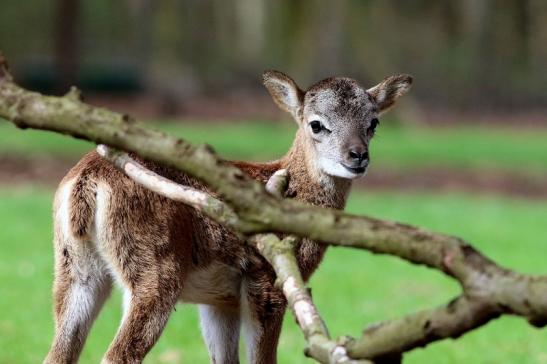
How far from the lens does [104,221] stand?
19.8 ft

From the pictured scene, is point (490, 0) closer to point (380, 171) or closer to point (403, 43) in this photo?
point (403, 43)

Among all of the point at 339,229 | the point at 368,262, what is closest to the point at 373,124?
the point at 339,229

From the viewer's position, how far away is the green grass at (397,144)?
2345cm

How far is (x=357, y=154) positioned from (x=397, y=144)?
20.0m

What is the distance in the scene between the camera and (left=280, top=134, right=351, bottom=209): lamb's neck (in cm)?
709

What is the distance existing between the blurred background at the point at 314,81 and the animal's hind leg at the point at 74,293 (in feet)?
7.54

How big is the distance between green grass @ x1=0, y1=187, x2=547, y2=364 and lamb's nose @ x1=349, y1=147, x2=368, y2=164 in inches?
87.1

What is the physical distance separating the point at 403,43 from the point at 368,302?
84.8ft

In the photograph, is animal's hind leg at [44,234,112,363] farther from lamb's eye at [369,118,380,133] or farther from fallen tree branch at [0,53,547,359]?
lamb's eye at [369,118,380,133]

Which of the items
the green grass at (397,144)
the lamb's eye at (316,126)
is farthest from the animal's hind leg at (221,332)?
the green grass at (397,144)

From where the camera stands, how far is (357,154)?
268 inches

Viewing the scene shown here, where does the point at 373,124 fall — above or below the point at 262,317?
above

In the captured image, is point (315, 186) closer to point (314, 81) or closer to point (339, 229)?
point (339, 229)

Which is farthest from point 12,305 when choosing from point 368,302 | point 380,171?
point 380,171
